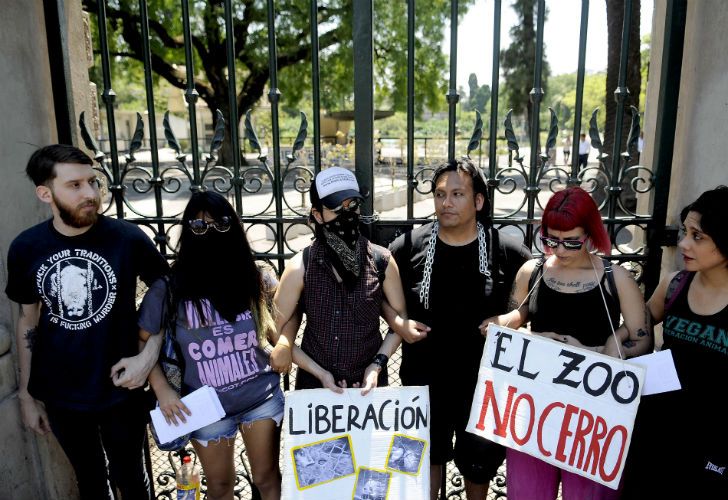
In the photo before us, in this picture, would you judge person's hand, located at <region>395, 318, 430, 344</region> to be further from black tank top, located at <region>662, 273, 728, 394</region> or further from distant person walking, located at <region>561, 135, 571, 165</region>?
distant person walking, located at <region>561, 135, 571, 165</region>

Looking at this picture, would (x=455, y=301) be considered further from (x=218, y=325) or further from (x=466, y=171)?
(x=218, y=325)

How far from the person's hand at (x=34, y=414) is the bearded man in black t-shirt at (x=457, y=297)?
1.79 m

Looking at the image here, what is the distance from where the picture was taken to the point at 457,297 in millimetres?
2645

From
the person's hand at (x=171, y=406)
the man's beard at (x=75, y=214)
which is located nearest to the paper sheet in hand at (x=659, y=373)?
the person's hand at (x=171, y=406)

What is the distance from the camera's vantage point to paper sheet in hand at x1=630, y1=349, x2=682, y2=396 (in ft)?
7.32

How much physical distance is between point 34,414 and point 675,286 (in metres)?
3.02

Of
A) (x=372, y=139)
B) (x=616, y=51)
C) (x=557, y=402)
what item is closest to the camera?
(x=557, y=402)

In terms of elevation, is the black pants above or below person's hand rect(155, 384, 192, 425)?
below

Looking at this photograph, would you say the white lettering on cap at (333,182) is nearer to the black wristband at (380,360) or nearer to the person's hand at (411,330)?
the person's hand at (411,330)

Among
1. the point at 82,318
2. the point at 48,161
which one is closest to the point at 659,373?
the point at 82,318

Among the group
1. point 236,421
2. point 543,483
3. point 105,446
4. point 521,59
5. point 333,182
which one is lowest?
point 543,483

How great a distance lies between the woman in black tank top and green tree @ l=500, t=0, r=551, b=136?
90.5ft

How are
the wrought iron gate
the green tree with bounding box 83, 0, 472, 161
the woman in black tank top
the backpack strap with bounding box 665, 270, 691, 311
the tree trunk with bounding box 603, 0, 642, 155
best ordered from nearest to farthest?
the woman in black tank top → the backpack strap with bounding box 665, 270, 691, 311 → the wrought iron gate → the tree trunk with bounding box 603, 0, 642, 155 → the green tree with bounding box 83, 0, 472, 161

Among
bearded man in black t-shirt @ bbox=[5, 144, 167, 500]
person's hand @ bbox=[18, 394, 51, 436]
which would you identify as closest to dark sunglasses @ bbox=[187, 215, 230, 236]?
bearded man in black t-shirt @ bbox=[5, 144, 167, 500]
